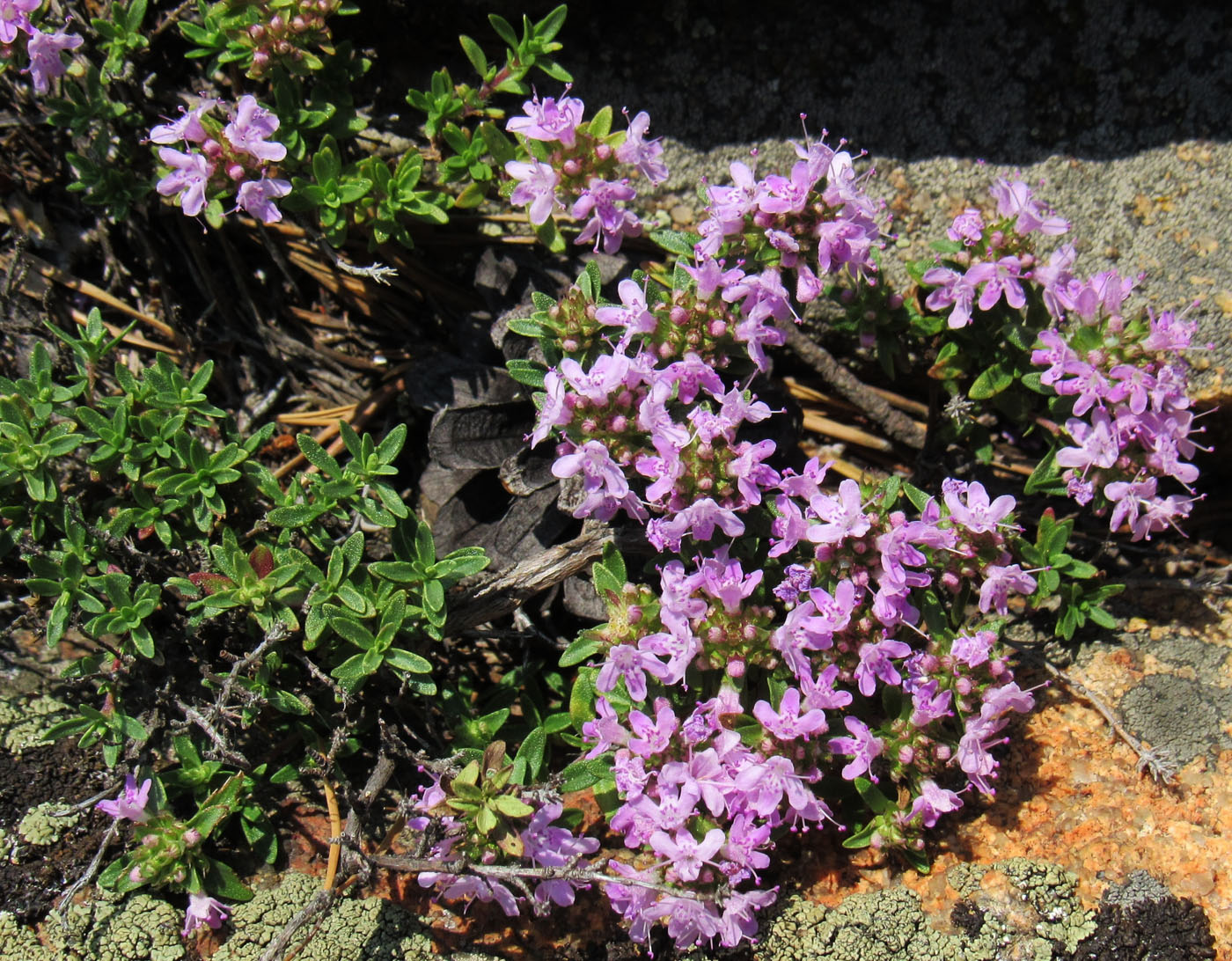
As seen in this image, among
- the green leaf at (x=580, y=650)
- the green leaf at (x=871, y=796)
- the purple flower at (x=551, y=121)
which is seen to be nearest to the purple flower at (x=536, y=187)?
the purple flower at (x=551, y=121)

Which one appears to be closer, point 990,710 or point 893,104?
point 990,710

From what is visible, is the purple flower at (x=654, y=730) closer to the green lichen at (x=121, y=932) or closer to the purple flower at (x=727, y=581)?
the purple flower at (x=727, y=581)

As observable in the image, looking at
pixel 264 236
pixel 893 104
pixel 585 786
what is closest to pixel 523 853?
pixel 585 786

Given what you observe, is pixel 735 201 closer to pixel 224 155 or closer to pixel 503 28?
pixel 503 28

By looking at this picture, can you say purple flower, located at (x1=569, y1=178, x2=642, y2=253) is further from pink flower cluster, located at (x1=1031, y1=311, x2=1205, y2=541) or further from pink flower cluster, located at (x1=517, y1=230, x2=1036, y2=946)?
pink flower cluster, located at (x1=1031, y1=311, x2=1205, y2=541)

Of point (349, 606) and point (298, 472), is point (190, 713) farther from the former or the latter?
point (298, 472)

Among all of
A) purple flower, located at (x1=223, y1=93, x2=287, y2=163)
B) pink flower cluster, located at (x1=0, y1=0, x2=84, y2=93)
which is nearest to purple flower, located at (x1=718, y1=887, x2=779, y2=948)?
purple flower, located at (x1=223, y1=93, x2=287, y2=163)

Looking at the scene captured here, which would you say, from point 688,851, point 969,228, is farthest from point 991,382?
point 688,851
